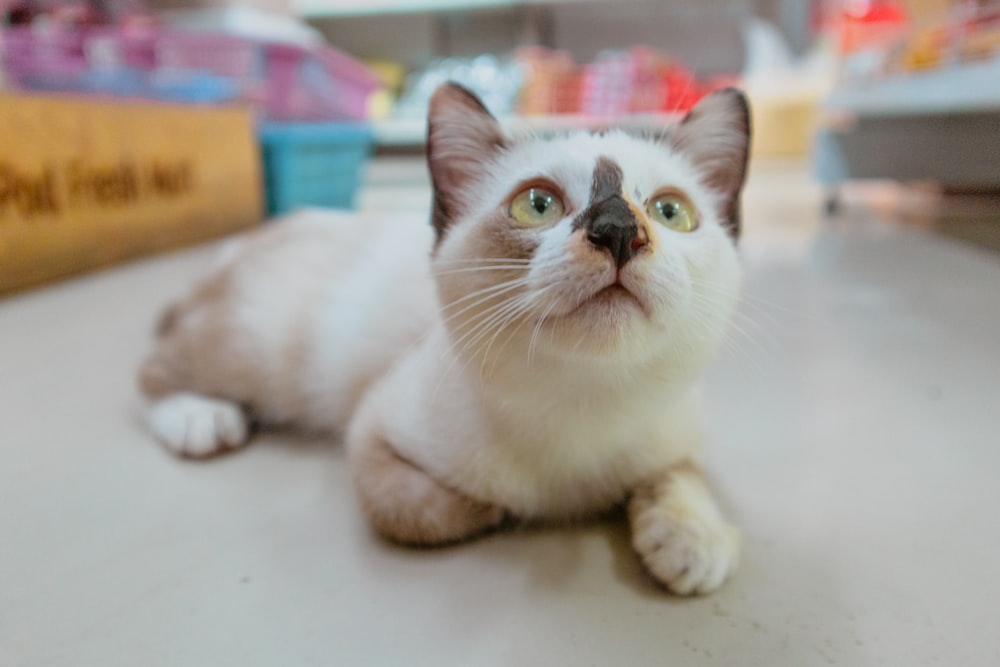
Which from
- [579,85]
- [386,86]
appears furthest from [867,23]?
[386,86]

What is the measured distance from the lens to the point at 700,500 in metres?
0.82

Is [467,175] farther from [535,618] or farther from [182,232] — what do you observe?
[182,232]

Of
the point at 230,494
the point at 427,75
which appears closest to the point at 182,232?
the point at 230,494

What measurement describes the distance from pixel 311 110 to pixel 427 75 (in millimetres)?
1359

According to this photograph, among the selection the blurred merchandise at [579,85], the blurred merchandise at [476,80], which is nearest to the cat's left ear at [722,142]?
the blurred merchandise at [476,80]

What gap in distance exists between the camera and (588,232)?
0.63 meters

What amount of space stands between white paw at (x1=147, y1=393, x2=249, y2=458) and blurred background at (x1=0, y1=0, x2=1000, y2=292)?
631 millimetres

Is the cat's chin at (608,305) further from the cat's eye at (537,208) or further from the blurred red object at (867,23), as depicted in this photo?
the blurred red object at (867,23)

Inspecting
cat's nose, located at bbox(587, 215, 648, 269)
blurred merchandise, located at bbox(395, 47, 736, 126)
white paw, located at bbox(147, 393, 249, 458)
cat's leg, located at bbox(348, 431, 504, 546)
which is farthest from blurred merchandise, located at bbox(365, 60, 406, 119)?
cat's nose, located at bbox(587, 215, 648, 269)

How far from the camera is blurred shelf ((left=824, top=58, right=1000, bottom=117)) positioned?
1910 mm

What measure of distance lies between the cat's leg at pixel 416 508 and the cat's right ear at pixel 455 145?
0.29m

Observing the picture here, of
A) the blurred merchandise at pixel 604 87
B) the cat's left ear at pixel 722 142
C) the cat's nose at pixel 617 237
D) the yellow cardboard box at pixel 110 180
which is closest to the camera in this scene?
the cat's nose at pixel 617 237

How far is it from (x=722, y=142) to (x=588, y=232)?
1.10 ft

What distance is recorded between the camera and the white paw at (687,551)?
0.73 m
